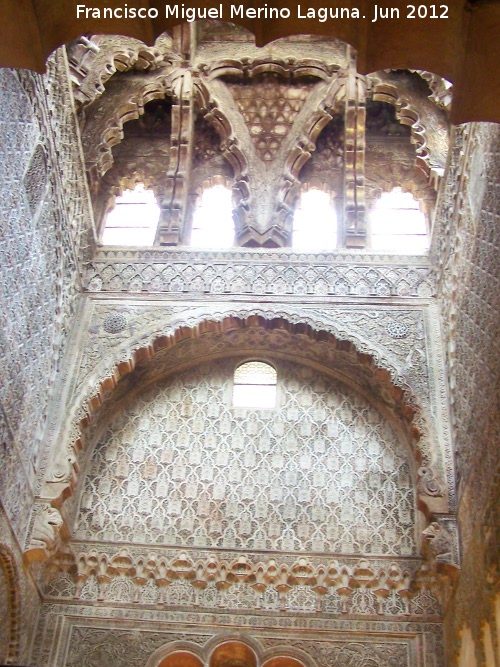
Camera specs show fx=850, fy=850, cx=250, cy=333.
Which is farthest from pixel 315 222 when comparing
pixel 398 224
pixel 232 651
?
pixel 232 651

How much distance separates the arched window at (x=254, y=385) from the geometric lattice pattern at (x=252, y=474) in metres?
0.09

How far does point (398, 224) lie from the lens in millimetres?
8797

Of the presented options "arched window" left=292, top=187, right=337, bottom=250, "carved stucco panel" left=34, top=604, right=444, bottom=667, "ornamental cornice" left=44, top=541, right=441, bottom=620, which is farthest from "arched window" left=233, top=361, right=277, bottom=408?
"carved stucco panel" left=34, top=604, right=444, bottom=667

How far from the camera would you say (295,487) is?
7.52 metres

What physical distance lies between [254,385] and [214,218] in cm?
189

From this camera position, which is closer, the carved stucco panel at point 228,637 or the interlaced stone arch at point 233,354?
the carved stucco panel at point 228,637

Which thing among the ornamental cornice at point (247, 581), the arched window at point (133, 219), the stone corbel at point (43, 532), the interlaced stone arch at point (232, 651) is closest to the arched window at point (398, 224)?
the arched window at point (133, 219)

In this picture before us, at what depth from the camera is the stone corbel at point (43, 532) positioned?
259 inches

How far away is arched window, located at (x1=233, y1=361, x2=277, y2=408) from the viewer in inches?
316

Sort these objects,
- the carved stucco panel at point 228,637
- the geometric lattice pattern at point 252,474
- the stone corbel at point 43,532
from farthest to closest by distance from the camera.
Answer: the geometric lattice pattern at point 252,474, the carved stucco panel at point 228,637, the stone corbel at point 43,532

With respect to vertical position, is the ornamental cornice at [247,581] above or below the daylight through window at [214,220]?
below

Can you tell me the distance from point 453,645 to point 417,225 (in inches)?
164

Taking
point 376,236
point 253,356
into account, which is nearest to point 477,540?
point 253,356

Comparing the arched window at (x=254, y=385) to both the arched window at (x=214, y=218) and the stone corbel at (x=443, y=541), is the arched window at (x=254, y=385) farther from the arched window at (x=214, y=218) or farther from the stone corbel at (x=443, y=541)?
the stone corbel at (x=443, y=541)
